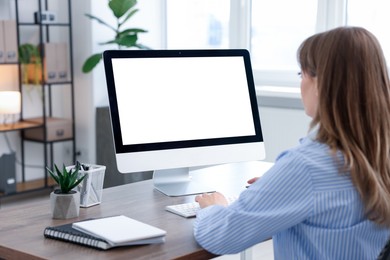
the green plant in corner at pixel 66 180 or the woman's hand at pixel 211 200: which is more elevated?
the green plant in corner at pixel 66 180

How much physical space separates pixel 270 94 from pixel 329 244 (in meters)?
2.93

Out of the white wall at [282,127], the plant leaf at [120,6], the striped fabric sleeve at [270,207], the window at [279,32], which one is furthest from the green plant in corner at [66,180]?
the plant leaf at [120,6]

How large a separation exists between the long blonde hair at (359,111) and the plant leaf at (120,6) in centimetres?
325

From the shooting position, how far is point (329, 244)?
53.1 inches

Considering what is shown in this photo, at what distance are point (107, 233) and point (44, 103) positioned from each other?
3.33 m

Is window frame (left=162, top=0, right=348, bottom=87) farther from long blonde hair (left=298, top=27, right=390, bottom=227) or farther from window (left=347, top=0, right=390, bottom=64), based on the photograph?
long blonde hair (left=298, top=27, right=390, bottom=227)

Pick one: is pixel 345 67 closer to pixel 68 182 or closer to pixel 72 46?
pixel 68 182

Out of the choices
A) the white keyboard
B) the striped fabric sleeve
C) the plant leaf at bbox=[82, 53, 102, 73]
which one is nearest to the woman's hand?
the white keyboard

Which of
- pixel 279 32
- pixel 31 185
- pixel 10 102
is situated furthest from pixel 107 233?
pixel 31 185

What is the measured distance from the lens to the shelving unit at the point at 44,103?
15.2 feet

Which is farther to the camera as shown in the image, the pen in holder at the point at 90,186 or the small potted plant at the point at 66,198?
the pen in holder at the point at 90,186

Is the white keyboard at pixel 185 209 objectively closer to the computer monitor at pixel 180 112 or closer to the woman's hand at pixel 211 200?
the woman's hand at pixel 211 200

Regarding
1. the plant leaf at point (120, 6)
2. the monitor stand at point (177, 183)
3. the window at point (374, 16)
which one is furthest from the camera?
the plant leaf at point (120, 6)

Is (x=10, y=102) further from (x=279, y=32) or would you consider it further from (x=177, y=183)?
(x=177, y=183)
